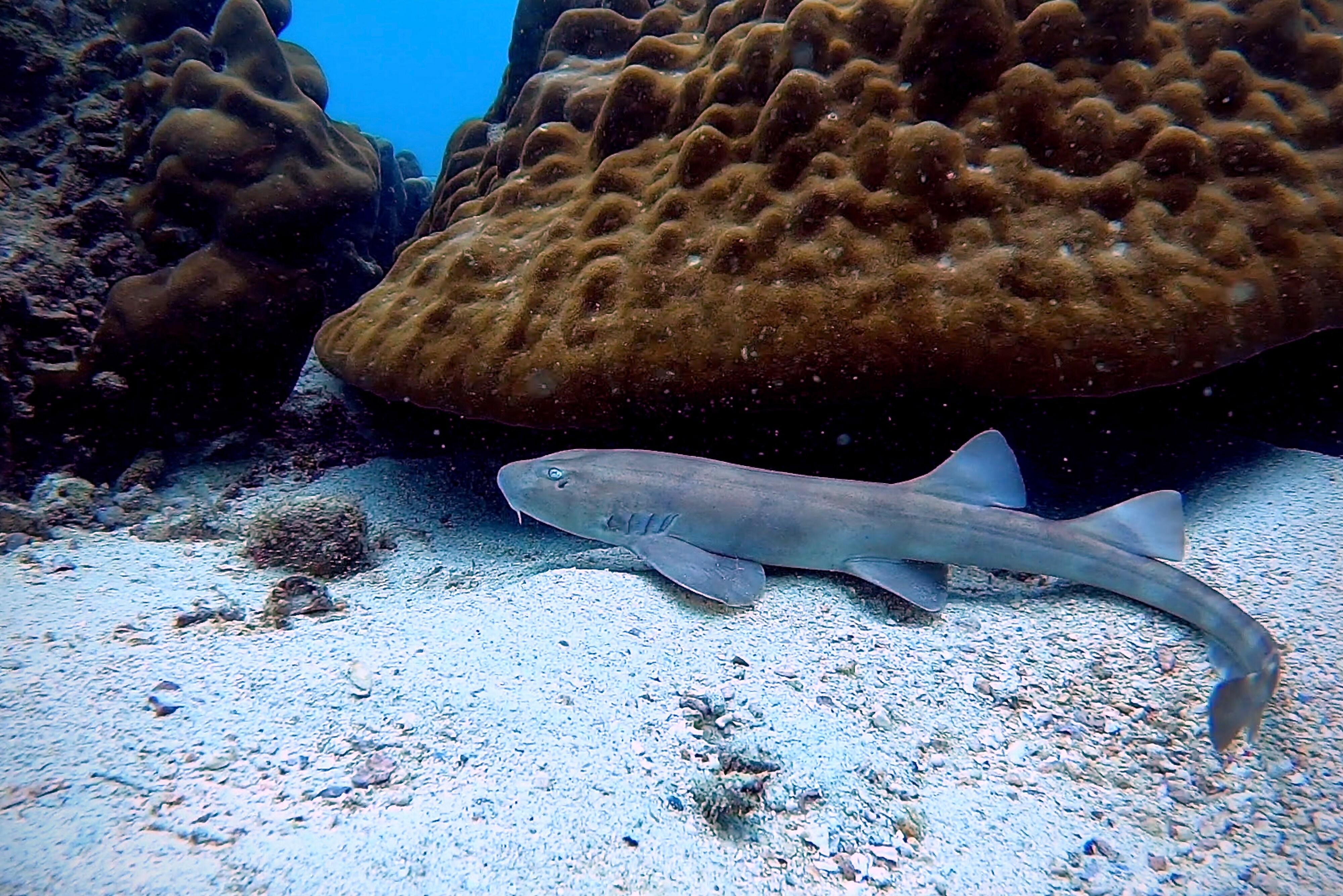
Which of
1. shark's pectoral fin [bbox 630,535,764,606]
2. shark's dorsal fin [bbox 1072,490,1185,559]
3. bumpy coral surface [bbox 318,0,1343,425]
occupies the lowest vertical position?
shark's pectoral fin [bbox 630,535,764,606]

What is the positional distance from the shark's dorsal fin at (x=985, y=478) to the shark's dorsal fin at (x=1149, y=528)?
376 mm

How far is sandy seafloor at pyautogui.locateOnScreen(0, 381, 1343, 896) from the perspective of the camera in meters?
1.92

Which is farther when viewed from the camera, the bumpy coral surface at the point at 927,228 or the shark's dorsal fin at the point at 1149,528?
the bumpy coral surface at the point at 927,228

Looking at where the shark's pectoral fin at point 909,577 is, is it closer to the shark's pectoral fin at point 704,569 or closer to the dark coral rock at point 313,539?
the shark's pectoral fin at point 704,569

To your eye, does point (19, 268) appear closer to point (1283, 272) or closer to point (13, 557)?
point (13, 557)

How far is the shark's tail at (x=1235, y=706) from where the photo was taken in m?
2.34

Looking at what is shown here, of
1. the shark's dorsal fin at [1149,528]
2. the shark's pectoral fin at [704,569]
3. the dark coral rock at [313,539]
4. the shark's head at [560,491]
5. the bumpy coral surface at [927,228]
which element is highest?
the bumpy coral surface at [927,228]

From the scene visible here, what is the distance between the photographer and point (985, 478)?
3500mm

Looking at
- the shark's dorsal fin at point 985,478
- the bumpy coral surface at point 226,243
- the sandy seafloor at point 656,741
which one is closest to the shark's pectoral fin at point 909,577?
the sandy seafloor at point 656,741

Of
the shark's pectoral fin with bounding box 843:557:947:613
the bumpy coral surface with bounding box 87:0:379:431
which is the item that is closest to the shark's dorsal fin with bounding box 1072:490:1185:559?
the shark's pectoral fin with bounding box 843:557:947:613

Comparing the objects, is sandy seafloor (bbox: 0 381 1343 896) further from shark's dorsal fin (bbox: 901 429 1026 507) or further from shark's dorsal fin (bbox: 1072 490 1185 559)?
shark's dorsal fin (bbox: 901 429 1026 507)

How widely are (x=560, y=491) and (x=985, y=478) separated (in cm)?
219

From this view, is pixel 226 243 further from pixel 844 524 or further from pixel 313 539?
pixel 844 524

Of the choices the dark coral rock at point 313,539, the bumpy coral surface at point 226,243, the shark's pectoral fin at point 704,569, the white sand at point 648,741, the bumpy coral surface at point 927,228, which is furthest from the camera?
the bumpy coral surface at point 226,243
